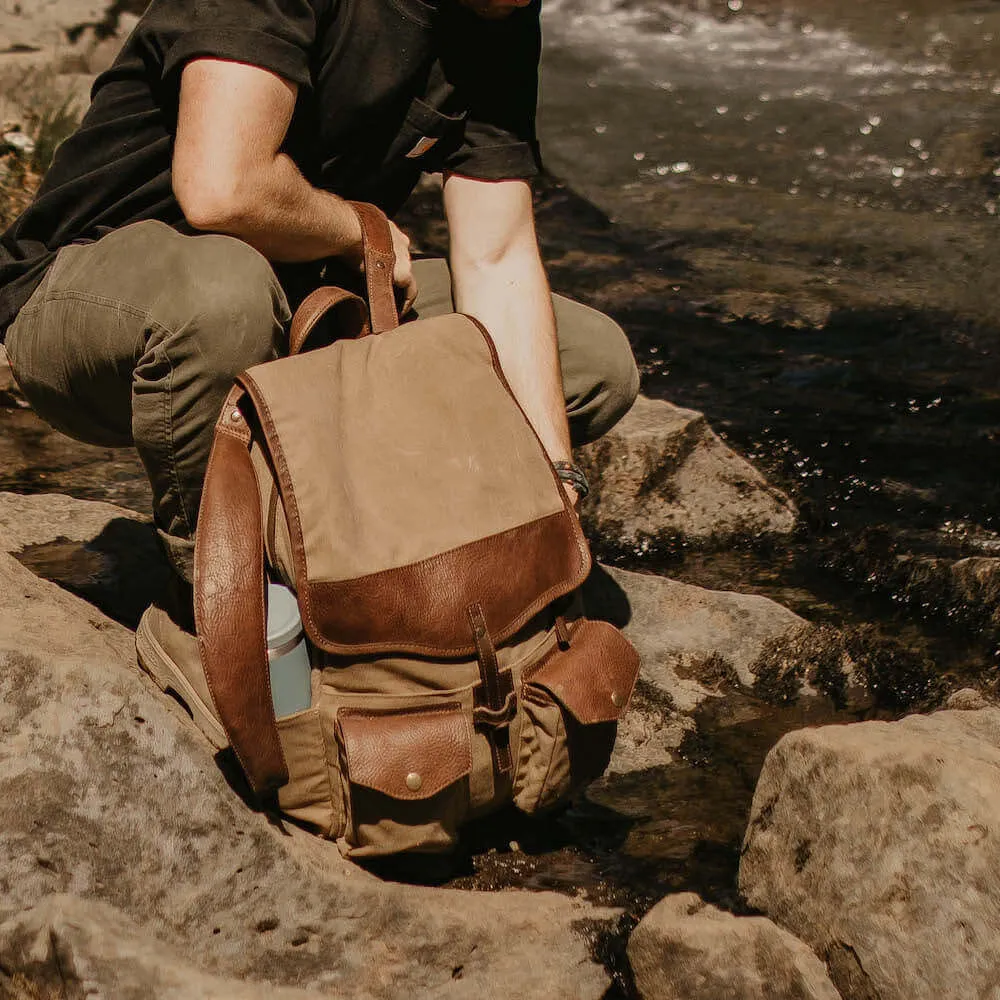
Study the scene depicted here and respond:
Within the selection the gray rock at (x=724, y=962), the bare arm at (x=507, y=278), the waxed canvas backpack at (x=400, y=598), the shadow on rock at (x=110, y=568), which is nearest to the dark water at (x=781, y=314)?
the shadow on rock at (x=110, y=568)

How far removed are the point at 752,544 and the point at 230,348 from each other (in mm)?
1823

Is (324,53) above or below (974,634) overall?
above

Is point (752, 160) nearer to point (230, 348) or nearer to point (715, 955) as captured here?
point (230, 348)

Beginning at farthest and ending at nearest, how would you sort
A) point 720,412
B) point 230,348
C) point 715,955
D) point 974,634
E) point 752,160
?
point 752,160, point 720,412, point 974,634, point 230,348, point 715,955

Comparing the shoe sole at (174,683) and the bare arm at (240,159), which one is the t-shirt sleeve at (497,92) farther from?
the shoe sole at (174,683)

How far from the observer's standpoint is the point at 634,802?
8.75 feet

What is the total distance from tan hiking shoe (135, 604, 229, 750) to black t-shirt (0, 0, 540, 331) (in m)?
0.72

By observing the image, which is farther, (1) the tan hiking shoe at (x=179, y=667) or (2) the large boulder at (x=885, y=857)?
(1) the tan hiking shoe at (x=179, y=667)

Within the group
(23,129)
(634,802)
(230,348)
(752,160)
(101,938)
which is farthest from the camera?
(752,160)

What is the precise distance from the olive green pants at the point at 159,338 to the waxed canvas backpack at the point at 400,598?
174mm

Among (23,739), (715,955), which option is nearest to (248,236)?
(23,739)

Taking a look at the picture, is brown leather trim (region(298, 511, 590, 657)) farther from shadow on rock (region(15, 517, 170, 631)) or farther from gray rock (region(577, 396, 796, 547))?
gray rock (region(577, 396, 796, 547))

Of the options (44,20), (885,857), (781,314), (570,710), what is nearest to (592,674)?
(570,710)

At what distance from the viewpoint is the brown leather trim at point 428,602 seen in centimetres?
218
